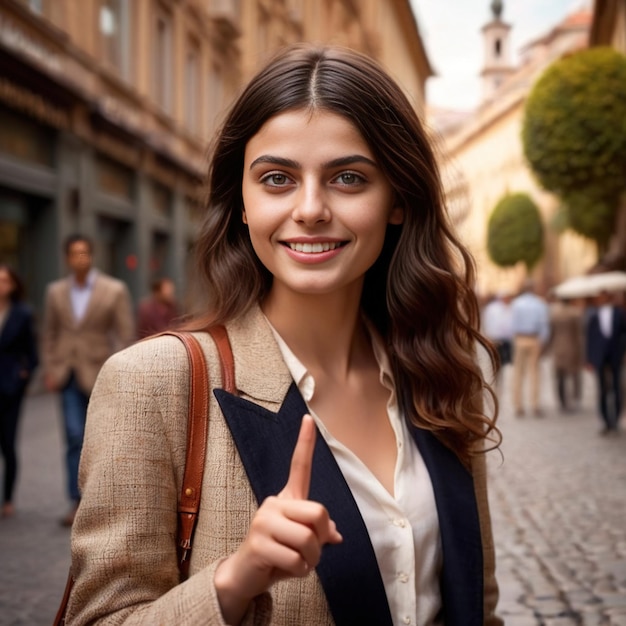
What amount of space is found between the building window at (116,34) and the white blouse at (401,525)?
16.5 m

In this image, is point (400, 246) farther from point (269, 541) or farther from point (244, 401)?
point (269, 541)

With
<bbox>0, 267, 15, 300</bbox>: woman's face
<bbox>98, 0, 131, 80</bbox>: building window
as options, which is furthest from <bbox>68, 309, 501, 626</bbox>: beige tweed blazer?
<bbox>98, 0, 131, 80</bbox>: building window

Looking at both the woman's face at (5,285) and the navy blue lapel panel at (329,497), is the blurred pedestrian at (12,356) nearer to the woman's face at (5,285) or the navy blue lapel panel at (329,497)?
the woman's face at (5,285)

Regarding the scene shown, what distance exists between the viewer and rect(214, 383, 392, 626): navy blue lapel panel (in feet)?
5.66

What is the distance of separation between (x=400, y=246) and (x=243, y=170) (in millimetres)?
432

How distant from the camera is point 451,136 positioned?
274 feet

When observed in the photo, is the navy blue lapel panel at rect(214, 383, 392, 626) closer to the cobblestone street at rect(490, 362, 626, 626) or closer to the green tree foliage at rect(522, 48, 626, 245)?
the cobblestone street at rect(490, 362, 626, 626)

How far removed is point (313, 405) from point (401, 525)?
305 millimetres

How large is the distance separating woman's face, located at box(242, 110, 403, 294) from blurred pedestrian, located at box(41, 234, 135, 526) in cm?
507

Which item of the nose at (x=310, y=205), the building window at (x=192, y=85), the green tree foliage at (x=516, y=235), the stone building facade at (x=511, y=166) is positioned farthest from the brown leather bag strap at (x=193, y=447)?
the green tree foliage at (x=516, y=235)

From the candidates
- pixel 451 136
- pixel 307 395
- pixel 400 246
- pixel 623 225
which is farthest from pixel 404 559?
pixel 451 136

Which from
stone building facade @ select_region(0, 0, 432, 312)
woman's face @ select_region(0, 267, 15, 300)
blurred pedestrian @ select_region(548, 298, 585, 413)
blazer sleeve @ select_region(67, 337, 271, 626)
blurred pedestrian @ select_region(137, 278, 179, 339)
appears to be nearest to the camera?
blazer sleeve @ select_region(67, 337, 271, 626)

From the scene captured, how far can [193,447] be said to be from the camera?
1705 mm

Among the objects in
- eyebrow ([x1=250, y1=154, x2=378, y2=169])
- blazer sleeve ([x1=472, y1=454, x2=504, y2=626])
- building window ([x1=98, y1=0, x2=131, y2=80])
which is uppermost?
building window ([x1=98, y1=0, x2=131, y2=80])
